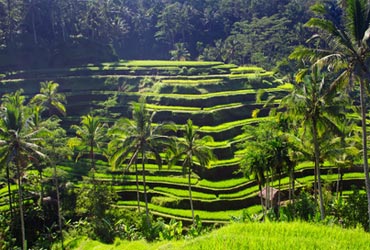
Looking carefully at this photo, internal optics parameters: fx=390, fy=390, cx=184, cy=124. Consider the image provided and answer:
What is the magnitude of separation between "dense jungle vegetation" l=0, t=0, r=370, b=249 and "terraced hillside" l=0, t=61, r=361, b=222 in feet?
0.48

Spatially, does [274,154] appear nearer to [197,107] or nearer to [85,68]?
[197,107]

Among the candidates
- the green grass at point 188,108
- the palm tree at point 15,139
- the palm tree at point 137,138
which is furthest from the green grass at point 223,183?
the palm tree at point 15,139

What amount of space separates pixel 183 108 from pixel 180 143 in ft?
55.1

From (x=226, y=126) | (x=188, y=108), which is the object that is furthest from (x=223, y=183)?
(x=188, y=108)

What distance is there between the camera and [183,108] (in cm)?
4084

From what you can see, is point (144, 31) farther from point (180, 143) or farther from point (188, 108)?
point (180, 143)

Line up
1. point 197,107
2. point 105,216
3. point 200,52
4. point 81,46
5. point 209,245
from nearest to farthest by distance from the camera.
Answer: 1. point 209,245
2. point 105,216
3. point 197,107
4. point 81,46
5. point 200,52

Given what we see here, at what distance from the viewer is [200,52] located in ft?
268

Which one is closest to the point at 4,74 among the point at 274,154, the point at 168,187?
the point at 168,187

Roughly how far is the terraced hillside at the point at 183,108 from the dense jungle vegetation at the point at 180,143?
15cm

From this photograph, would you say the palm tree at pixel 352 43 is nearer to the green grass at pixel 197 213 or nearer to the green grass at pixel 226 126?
the green grass at pixel 197 213

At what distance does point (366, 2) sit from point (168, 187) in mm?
19764

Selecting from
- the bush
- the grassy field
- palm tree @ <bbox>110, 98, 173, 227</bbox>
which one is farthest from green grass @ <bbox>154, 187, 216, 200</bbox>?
the grassy field

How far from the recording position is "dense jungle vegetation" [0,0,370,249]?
1519cm
